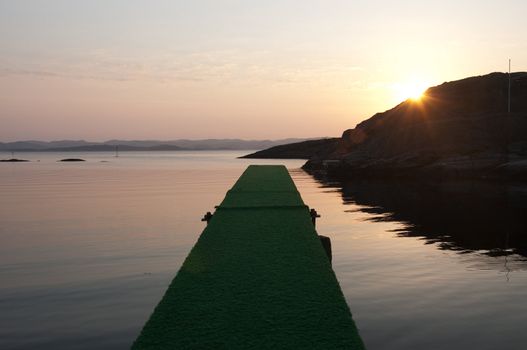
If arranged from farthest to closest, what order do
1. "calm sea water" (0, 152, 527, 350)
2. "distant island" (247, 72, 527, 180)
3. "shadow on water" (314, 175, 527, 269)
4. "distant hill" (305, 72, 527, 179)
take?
"distant hill" (305, 72, 527, 179), "distant island" (247, 72, 527, 180), "shadow on water" (314, 175, 527, 269), "calm sea water" (0, 152, 527, 350)

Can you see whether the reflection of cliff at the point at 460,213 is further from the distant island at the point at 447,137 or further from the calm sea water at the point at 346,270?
the distant island at the point at 447,137

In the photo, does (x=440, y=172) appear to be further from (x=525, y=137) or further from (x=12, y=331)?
(x=12, y=331)

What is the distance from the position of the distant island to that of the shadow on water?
16.0 m

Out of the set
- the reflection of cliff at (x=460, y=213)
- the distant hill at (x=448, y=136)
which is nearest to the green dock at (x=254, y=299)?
the reflection of cliff at (x=460, y=213)

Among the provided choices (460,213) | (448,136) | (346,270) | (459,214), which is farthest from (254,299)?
(448,136)

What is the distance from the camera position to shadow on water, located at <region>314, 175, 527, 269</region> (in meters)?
20.7

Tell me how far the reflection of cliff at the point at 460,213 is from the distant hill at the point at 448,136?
1600 centimetres

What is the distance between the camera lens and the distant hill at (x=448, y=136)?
65062mm

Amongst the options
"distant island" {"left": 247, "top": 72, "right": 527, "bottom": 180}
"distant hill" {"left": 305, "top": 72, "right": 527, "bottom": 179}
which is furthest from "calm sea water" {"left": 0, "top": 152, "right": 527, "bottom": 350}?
"distant hill" {"left": 305, "top": 72, "right": 527, "bottom": 179}

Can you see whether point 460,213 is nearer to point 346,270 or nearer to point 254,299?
point 346,270

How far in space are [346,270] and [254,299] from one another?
9.31 m

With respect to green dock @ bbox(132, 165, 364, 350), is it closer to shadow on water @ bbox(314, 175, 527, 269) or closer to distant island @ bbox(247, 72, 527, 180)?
shadow on water @ bbox(314, 175, 527, 269)

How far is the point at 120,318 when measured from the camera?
11336 millimetres

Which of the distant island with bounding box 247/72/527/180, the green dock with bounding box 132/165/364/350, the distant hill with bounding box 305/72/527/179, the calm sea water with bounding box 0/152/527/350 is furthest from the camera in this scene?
the distant hill with bounding box 305/72/527/179
